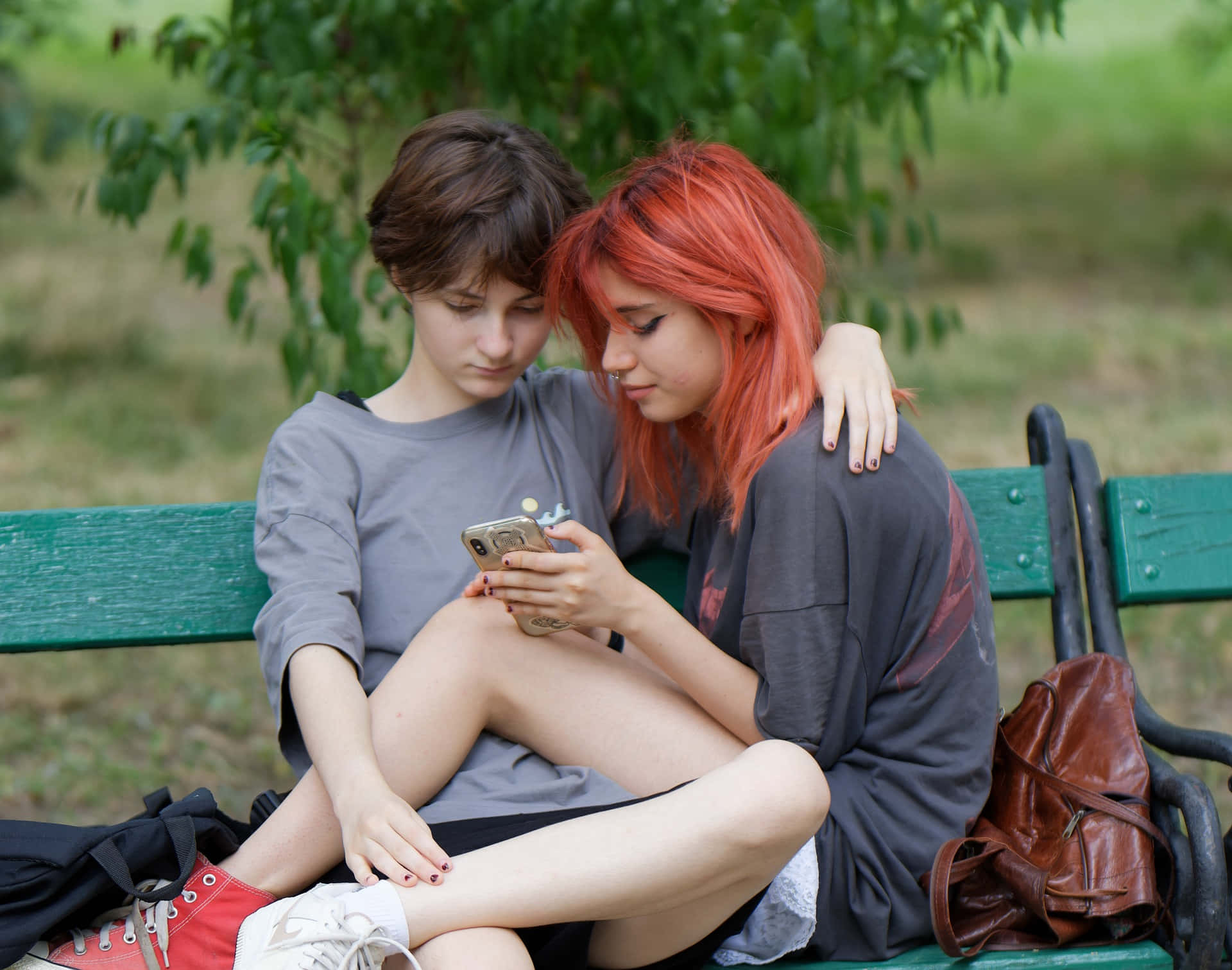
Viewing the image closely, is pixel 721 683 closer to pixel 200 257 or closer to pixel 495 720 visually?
pixel 495 720

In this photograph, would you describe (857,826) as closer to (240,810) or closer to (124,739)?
(240,810)

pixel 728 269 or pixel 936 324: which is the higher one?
pixel 728 269

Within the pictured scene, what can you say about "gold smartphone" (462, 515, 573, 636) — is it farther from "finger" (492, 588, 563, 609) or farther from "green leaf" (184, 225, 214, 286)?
"green leaf" (184, 225, 214, 286)

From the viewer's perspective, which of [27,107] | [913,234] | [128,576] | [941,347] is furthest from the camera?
[27,107]

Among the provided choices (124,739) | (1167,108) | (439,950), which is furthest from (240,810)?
(1167,108)

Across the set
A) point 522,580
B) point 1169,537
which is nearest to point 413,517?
point 522,580

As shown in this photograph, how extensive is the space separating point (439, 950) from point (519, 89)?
1843 millimetres

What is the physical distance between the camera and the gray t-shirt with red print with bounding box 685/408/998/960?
5.97ft

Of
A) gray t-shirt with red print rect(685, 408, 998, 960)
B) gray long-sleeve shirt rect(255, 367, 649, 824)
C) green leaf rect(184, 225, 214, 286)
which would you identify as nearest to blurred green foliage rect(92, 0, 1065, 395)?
green leaf rect(184, 225, 214, 286)

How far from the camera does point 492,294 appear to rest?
6.77 ft

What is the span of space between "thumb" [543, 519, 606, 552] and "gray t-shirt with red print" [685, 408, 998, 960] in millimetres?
218

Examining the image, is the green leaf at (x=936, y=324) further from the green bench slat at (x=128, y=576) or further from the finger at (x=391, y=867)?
the finger at (x=391, y=867)

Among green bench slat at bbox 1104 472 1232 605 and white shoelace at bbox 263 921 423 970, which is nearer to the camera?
white shoelace at bbox 263 921 423 970

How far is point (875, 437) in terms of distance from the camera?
6.04 feet
